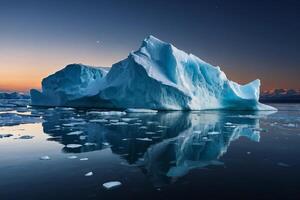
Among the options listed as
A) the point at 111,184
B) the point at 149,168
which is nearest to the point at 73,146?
the point at 149,168

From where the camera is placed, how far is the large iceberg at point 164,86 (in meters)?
23.2

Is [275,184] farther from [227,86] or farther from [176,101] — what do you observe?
[227,86]

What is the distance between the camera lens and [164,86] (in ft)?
74.4

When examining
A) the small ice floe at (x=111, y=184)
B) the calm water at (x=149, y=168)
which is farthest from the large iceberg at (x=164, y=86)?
the small ice floe at (x=111, y=184)


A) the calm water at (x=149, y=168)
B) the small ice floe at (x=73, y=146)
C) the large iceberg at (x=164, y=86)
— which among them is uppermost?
the large iceberg at (x=164, y=86)

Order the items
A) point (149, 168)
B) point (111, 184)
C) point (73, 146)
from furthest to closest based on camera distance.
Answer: point (73, 146) → point (149, 168) → point (111, 184)

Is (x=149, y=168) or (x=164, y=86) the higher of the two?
(x=164, y=86)

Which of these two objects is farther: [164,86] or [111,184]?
[164,86]

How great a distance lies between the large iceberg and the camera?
23.2 metres

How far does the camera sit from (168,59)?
2477 cm

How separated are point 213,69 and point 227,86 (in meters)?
2.25

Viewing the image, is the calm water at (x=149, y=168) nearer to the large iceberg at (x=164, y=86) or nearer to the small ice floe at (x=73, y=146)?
the small ice floe at (x=73, y=146)

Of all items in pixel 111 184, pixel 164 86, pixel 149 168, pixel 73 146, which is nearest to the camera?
pixel 111 184

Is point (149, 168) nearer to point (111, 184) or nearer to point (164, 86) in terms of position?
point (111, 184)
